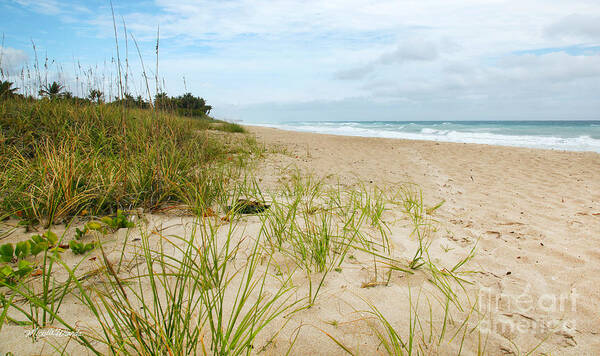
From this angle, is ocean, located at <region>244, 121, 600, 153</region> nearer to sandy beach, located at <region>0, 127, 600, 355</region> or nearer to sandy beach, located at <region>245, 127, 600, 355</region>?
sandy beach, located at <region>245, 127, 600, 355</region>

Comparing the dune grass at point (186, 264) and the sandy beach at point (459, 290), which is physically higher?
the dune grass at point (186, 264)

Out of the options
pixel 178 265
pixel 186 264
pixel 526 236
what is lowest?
pixel 526 236

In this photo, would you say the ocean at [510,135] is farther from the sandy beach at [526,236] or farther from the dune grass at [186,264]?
the dune grass at [186,264]

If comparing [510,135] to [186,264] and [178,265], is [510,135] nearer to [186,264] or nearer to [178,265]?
[178,265]

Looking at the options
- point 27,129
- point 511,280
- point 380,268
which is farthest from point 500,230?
point 27,129

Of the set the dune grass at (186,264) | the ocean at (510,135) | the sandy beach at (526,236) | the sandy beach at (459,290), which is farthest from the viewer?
the ocean at (510,135)

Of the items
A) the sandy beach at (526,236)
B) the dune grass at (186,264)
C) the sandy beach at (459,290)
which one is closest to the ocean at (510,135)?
the sandy beach at (526,236)

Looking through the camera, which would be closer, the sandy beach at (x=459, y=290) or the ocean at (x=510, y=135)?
the sandy beach at (x=459, y=290)

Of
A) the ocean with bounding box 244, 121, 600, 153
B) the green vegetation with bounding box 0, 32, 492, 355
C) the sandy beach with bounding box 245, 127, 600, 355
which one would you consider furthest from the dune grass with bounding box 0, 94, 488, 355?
the ocean with bounding box 244, 121, 600, 153

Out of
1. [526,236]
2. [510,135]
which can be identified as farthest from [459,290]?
[510,135]

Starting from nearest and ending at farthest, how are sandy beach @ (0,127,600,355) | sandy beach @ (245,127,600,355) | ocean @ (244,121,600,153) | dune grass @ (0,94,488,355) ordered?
dune grass @ (0,94,488,355), sandy beach @ (0,127,600,355), sandy beach @ (245,127,600,355), ocean @ (244,121,600,153)

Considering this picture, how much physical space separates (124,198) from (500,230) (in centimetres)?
361

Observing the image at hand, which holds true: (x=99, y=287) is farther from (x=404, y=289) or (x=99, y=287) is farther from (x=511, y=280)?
(x=511, y=280)

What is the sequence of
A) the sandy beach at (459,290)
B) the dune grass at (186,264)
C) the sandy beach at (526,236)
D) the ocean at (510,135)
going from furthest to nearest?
1. the ocean at (510,135)
2. the sandy beach at (526,236)
3. the sandy beach at (459,290)
4. the dune grass at (186,264)
